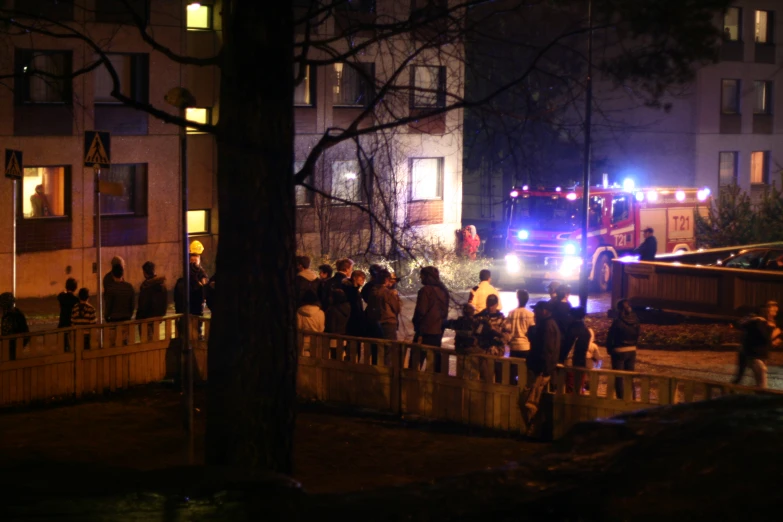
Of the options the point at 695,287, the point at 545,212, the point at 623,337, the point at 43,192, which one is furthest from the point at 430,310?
the point at 545,212

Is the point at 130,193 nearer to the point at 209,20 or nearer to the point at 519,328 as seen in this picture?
the point at 209,20

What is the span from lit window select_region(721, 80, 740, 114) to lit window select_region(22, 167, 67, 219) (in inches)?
1348

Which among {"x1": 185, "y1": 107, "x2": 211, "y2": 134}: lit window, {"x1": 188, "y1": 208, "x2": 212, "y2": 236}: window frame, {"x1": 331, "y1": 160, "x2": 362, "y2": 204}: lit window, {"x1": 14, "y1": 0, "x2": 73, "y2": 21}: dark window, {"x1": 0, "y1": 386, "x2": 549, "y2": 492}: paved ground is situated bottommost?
{"x1": 0, "y1": 386, "x2": 549, "y2": 492}: paved ground

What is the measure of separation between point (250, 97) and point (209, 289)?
7800mm

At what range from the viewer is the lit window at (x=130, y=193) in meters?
27.7

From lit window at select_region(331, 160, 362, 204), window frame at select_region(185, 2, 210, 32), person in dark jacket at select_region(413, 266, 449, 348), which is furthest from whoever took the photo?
window frame at select_region(185, 2, 210, 32)

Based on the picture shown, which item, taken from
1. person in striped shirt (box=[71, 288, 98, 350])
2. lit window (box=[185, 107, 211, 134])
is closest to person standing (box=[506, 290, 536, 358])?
person in striped shirt (box=[71, 288, 98, 350])

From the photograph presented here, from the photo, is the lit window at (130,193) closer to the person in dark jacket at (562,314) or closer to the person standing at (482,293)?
the person standing at (482,293)

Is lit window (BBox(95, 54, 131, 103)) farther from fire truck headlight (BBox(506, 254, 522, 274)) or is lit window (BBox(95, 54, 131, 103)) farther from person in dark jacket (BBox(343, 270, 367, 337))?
person in dark jacket (BBox(343, 270, 367, 337))

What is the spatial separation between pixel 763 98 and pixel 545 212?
26.9 meters

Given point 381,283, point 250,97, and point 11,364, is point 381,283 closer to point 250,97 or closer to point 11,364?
point 11,364

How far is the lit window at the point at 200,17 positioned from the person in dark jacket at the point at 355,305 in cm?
1688

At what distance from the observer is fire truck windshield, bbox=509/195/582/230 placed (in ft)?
96.2

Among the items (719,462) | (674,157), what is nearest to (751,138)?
(674,157)
